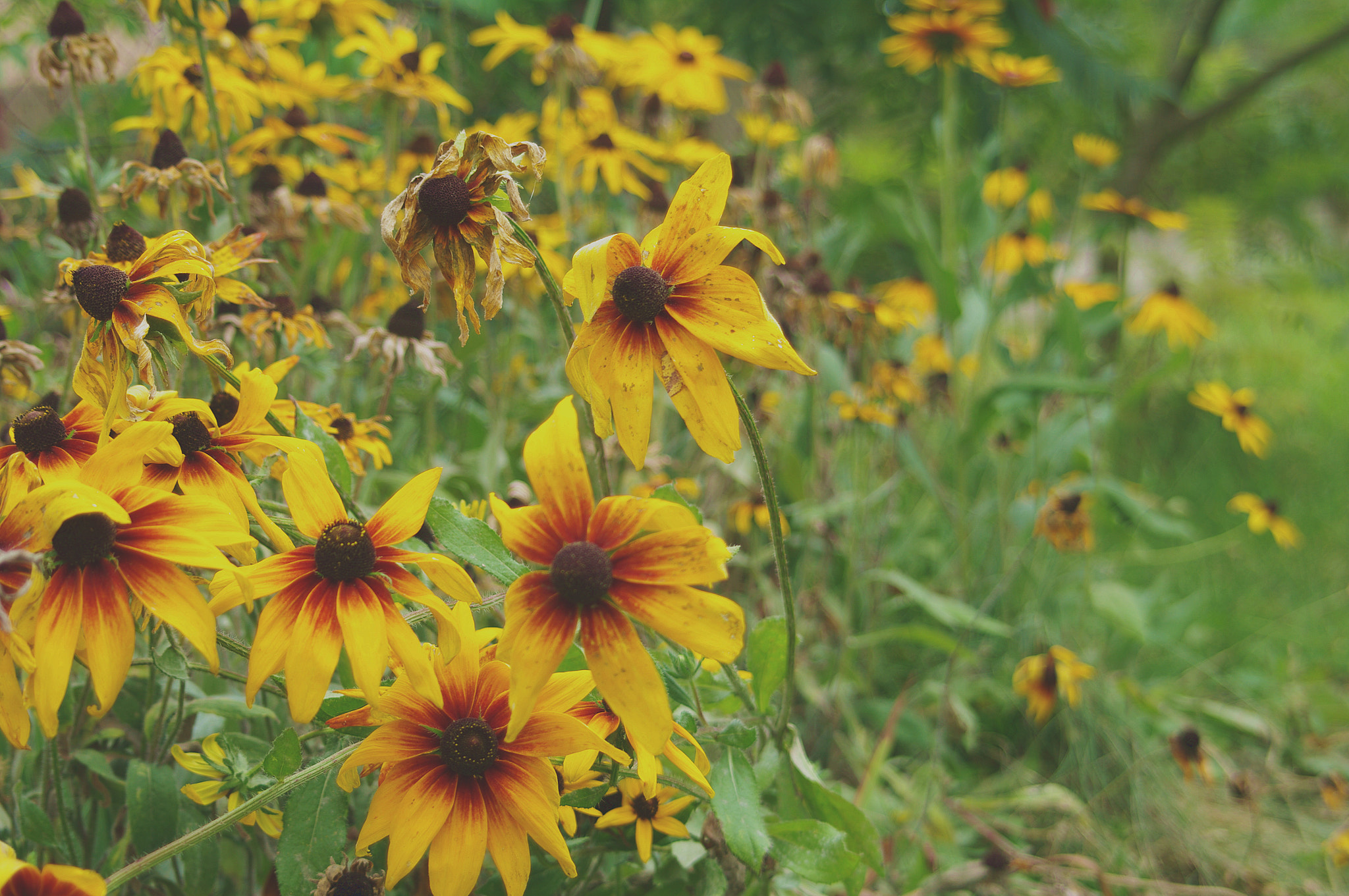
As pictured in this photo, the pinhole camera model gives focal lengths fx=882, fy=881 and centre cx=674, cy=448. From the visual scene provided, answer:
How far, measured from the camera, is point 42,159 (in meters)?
1.70

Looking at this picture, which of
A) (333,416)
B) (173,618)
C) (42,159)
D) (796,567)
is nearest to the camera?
(173,618)

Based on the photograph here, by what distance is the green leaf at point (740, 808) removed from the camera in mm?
589

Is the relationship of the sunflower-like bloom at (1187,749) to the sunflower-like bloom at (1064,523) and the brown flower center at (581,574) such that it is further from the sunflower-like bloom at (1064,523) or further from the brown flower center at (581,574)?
the brown flower center at (581,574)

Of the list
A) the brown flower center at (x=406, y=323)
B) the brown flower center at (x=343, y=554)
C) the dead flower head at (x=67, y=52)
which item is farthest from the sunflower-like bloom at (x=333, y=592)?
the dead flower head at (x=67, y=52)

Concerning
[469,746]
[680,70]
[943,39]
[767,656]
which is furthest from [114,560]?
[943,39]

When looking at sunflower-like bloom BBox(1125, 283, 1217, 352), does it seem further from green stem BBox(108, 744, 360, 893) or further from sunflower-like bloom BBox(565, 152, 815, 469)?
green stem BBox(108, 744, 360, 893)

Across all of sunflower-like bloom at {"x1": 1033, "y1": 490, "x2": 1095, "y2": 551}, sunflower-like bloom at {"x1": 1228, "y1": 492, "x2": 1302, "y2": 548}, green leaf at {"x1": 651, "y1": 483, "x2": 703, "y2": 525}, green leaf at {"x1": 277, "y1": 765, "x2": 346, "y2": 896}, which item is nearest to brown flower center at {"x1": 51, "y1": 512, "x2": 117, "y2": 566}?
green leaf at {"x1": 277, "y1": 765, "x2": 346, "y2": 896}

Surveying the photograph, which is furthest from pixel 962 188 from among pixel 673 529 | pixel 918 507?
pixel 673 529

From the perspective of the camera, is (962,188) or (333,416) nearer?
(333,416)

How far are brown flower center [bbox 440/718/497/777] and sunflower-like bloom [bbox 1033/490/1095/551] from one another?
117 centimetres

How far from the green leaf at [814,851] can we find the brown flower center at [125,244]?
0.75 meters

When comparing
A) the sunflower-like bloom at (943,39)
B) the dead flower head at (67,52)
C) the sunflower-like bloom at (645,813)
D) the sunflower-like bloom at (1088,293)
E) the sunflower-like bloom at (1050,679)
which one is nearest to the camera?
the sunflower-like bloom at (645,813)

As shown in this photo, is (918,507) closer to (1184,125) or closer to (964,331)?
(964,331)

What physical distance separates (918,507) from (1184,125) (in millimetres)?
2744
